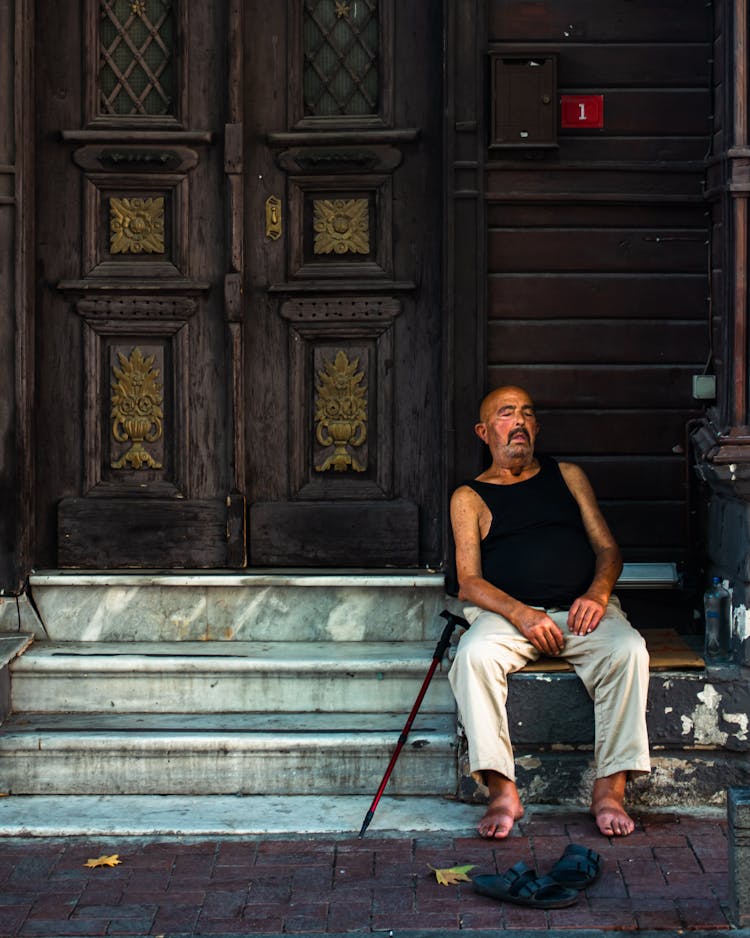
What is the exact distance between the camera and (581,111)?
6.10 meters

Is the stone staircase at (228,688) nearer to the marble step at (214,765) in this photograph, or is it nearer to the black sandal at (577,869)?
the marble step at (214,765)

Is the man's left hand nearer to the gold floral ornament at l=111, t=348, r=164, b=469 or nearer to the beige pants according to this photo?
the beige pants

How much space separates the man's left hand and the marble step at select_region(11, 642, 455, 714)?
0.70 metres

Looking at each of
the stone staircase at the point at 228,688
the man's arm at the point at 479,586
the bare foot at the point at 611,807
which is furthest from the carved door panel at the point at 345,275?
the bare foot at the point at 611,807

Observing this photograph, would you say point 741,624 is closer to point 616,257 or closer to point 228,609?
point 616,257

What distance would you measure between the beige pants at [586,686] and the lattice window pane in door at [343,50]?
2.48 m

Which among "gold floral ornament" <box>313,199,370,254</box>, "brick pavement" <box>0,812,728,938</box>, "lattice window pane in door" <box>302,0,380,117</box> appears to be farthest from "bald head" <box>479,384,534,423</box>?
"brick pavement" <box>0,812,728,938</box>

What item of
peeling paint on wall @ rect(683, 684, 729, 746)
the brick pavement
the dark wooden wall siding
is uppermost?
the dark wooden wall siding

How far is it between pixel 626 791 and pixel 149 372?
8.91ft

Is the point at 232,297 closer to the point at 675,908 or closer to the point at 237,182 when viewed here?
the point at 237,182

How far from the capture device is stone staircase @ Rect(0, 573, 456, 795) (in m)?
5.50

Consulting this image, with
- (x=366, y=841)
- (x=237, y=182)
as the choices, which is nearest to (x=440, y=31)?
(x=237, y=182)

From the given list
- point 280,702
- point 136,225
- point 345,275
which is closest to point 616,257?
point 345,275

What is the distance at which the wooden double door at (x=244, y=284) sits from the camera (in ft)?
20.7
